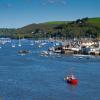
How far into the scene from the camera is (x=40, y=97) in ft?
143

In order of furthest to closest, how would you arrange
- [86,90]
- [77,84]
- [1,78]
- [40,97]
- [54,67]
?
[54,67]
[1,78]
[77,84]
[86,90]
[40,97]

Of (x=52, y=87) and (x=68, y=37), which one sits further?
(x=68, y=37)

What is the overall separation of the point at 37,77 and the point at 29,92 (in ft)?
39.1

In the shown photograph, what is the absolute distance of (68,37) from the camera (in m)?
192

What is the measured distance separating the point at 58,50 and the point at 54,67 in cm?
3497

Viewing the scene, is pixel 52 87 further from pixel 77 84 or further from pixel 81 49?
pixel 81 49

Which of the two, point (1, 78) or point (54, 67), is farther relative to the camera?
point (54, 67)

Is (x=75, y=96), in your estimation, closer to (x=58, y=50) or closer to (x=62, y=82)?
(x=62, y=82)

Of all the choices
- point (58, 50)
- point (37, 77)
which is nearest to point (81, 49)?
point (58, 50)

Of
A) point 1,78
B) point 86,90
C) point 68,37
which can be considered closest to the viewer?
point 86,90

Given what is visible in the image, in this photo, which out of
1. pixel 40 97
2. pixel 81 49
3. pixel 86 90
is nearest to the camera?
pixel 40 97

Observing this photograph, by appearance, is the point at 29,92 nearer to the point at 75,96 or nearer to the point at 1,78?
the point at 75,96

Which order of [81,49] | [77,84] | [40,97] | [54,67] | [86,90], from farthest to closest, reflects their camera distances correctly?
[81,49]
[54,67]
[77,84]
[86,90]
[40,97]

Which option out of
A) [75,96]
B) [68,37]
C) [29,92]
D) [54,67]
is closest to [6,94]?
[29,92]
